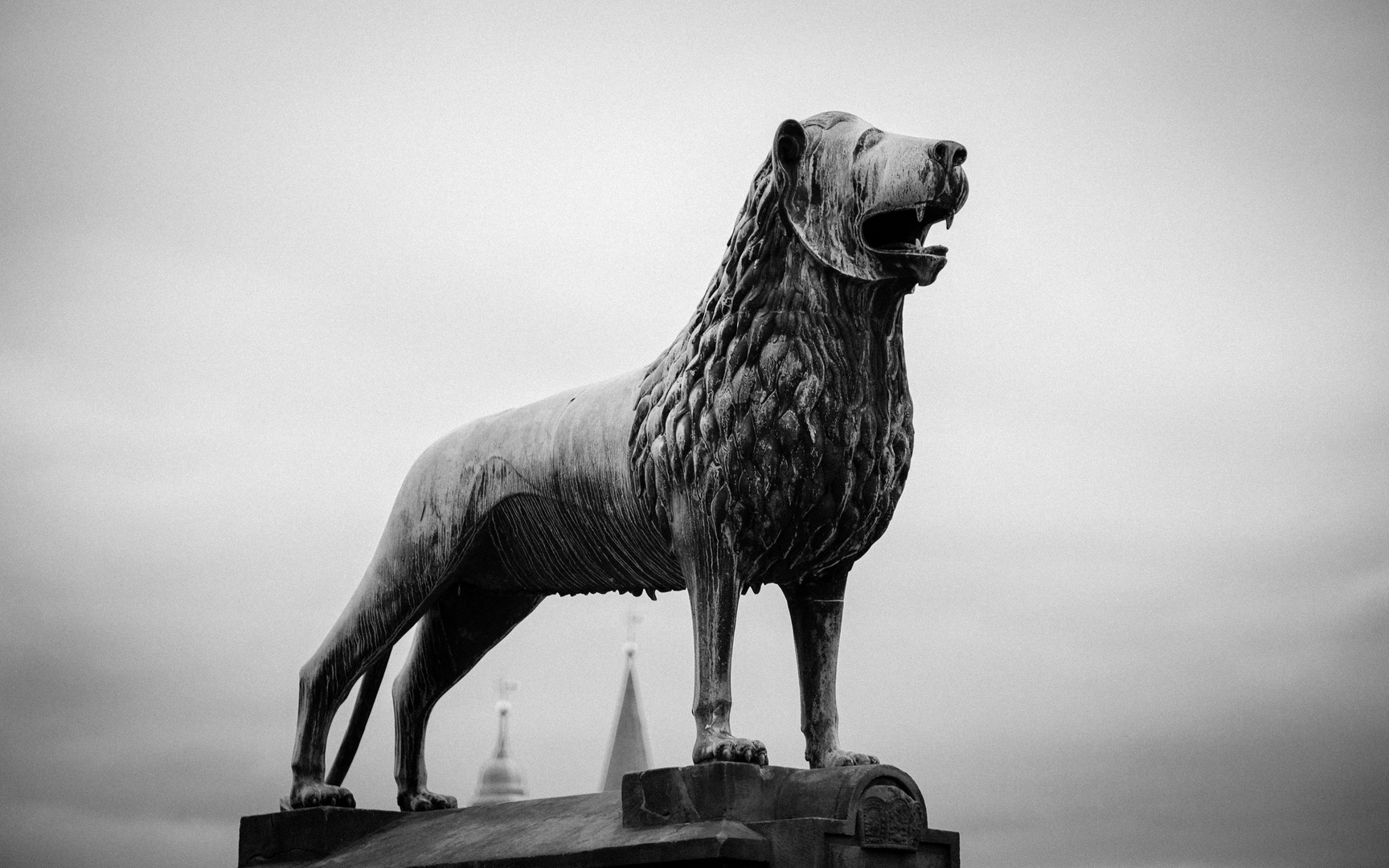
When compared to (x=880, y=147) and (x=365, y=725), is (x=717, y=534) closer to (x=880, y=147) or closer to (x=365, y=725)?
(x=880, y=147)

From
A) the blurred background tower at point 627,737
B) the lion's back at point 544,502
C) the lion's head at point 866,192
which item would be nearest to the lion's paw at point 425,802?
the lion's back at point 544,502

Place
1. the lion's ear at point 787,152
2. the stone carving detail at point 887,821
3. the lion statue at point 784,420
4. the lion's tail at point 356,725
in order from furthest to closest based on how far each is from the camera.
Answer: the lion's tail at point 356,725 < the lion's ear at point 787,152 < the lion statue at point 784,420 < the stone carving detail at point 887,821

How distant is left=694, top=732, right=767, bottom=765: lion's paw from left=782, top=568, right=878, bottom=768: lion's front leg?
26.2 inches

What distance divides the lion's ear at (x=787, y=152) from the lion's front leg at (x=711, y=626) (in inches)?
61.9

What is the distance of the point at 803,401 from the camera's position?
7.77 metres

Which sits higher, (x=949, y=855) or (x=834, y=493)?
(x=834, y=493)

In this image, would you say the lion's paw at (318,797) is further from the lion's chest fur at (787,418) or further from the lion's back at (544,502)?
the lion's chest fur at (787,418)

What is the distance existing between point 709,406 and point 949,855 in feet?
7.38

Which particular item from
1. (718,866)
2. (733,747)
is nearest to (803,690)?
(733,747)

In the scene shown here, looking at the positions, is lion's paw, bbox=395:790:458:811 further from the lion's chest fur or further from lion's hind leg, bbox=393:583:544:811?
the lion's chest fur

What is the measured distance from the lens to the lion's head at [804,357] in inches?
305

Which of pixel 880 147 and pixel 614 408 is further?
pixel 614 408

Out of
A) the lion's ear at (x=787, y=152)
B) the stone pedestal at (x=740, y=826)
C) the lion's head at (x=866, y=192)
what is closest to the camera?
the stone pedestal at (x=740, y=826)

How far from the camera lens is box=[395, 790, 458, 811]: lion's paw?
980 centimetres
